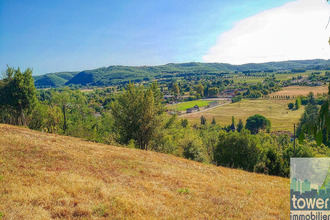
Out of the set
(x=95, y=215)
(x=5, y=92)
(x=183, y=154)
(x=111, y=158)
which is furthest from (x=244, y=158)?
(x=5, y=92)

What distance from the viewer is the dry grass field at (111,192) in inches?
335

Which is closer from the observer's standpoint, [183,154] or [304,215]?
[304,215]

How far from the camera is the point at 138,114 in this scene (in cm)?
2933

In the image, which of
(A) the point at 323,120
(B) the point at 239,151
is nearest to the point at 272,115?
(B) the point at 239,151

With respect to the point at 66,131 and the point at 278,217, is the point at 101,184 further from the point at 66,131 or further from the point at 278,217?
the point at 66,131

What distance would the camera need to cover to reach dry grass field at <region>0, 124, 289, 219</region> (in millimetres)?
8508

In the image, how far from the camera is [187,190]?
11.7 meters

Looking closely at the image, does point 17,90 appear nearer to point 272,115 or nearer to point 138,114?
point 138,114

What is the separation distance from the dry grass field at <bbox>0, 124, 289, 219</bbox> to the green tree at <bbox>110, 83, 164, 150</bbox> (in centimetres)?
1321

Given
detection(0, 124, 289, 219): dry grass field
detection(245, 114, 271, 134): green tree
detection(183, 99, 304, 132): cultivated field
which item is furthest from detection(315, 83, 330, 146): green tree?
detection(245, 114, 271, 134): green tree

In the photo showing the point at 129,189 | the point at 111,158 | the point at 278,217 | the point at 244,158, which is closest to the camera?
the point at 278,217

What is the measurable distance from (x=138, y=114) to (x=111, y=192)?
1938cm

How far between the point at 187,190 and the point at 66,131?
4187 centimetres

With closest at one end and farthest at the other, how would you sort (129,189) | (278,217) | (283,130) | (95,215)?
(95,215)
(278,217)
(129,189)
(283,130)
